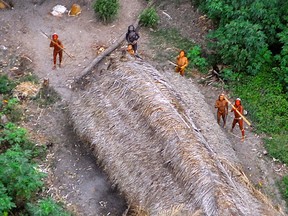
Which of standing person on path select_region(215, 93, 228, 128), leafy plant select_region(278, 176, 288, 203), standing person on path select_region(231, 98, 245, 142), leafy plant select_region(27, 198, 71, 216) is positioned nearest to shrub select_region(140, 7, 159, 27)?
standing person on path select_region(215, 93, 228, 128)

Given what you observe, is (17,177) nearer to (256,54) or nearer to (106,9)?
(106,9)

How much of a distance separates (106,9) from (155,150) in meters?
6.31

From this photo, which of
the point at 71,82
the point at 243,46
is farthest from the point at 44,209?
the point at 243,46

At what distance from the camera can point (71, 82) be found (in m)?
13.6

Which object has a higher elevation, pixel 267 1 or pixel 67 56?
pixel 267 1

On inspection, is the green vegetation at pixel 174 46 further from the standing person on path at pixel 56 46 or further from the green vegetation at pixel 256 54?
the standing person on path at pixel 56 46

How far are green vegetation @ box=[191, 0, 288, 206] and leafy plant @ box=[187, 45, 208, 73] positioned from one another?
273 mm

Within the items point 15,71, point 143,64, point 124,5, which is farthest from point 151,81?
point 124,5

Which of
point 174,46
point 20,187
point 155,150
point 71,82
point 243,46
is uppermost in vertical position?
point 243,46

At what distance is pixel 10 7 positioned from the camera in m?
15.8

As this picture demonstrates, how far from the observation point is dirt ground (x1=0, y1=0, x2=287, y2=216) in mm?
11062

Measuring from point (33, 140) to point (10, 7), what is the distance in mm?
5485

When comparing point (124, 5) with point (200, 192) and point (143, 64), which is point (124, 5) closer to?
point (143, 64)

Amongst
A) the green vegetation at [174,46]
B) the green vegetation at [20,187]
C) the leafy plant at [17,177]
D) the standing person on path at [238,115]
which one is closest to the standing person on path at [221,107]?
the standing person on path at [238,115]
